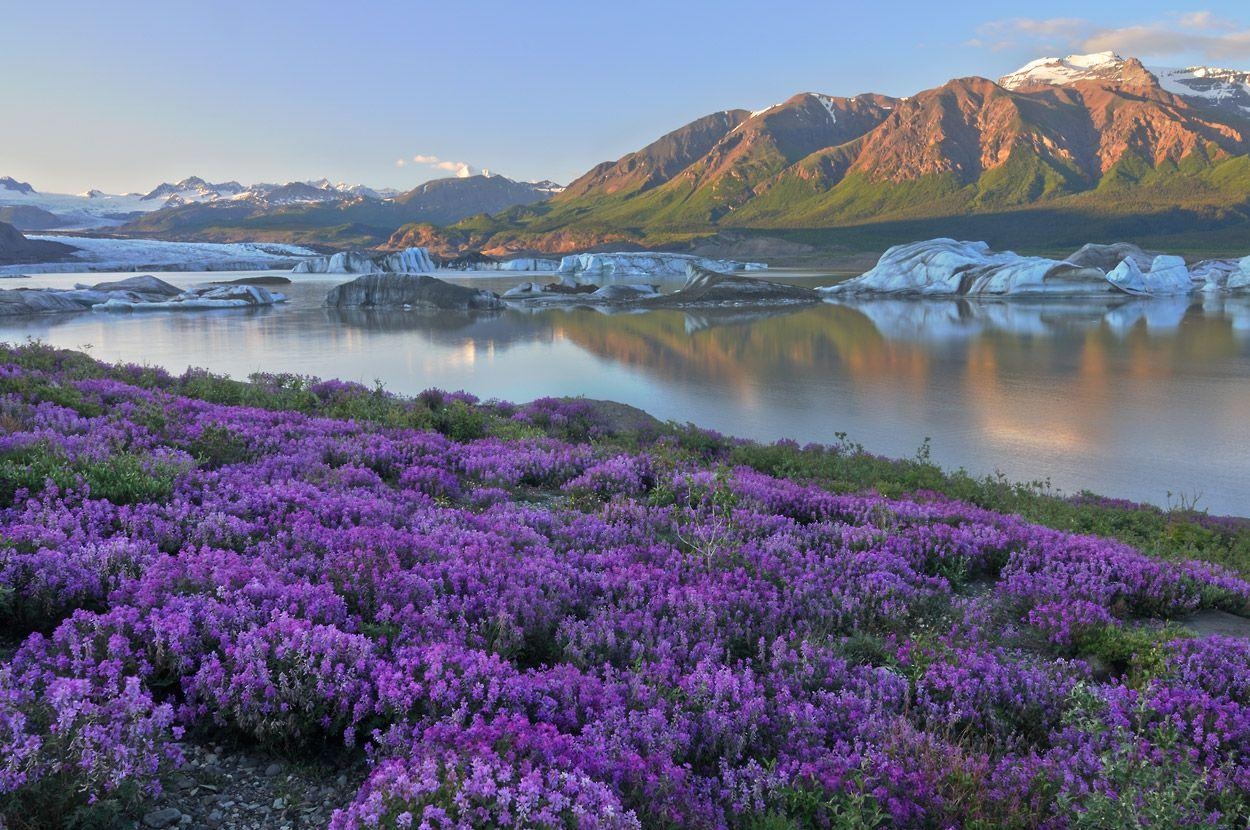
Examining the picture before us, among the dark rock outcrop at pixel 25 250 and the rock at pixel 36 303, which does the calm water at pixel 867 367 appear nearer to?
the rock at pixel 36 303

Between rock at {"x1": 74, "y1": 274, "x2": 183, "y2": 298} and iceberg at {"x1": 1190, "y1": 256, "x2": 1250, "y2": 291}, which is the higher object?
iceberg at {"x1": 1190, "y1": 256, "x2": 1250, "y2": 291}

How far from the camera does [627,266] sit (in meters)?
161

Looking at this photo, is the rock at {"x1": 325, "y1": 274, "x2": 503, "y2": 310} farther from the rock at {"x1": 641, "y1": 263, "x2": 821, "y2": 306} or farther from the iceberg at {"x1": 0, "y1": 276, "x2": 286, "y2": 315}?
the rock at {"x1": 641, "y1": 263, "x2": 821, "y2": 306}

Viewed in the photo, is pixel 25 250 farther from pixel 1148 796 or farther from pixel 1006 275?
pixel 1148 796

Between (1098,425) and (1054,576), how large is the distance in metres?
18.9

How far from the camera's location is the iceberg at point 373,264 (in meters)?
151

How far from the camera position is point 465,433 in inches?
558

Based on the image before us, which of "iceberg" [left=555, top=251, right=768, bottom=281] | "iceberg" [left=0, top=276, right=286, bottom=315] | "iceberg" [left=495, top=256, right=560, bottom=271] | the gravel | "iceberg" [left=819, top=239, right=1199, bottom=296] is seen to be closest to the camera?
the gravel

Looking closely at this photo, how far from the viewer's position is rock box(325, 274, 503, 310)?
72.6 meters

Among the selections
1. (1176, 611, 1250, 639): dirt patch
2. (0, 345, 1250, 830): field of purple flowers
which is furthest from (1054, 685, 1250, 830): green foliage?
(1176, 611, 1250, 639): dirt patch

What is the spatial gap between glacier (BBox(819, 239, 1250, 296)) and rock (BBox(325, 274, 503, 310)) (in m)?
42.8

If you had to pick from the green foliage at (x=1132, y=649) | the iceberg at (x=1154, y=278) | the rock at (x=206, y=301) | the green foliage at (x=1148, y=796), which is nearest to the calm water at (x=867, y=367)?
the rock at (x=206, y=301)

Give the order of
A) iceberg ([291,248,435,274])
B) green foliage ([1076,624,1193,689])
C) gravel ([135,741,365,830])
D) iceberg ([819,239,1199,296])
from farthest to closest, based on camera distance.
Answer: iceberg ([291,248,435,274]) < iceberg ([819,239,1199,296]) < green foliage ([1076,624,1193,689]) < gravel ([135,741,365,830])

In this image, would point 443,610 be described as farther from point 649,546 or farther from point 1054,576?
point 1054,576
